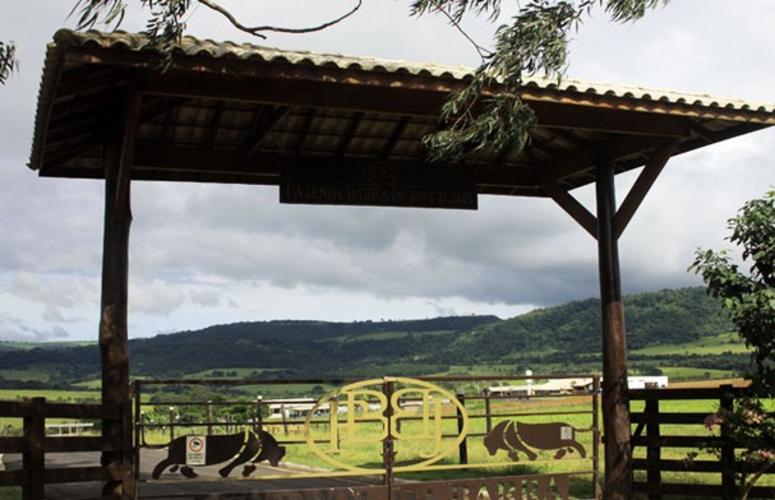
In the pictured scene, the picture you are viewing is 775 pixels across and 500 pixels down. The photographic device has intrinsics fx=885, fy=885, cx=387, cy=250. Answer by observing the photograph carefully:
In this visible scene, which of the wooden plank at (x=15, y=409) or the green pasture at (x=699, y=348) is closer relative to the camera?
the wooden plank at (x=15, y=409)

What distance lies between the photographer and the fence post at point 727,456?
29.1 feet

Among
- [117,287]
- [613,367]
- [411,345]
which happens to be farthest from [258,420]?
[411,345]

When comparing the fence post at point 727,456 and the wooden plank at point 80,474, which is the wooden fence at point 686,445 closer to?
the fence post at point 727,456

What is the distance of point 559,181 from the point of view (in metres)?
11.3

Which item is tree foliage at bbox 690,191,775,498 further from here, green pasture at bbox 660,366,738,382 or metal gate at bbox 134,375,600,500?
green pasture at bbox 660,366,738,382

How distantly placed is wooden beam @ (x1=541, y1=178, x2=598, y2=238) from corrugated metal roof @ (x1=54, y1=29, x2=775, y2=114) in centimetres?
192

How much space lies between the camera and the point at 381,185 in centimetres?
1057

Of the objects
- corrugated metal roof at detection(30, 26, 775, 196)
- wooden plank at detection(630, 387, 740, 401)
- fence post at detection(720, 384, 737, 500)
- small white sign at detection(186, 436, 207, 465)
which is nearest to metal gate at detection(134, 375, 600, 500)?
small white sign at detection(186, 436, 207, 465)

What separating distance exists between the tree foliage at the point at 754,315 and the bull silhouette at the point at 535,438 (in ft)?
5.21

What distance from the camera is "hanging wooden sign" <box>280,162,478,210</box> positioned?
1021 cm

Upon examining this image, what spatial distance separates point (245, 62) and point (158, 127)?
274cm

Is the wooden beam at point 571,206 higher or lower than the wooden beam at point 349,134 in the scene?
lower

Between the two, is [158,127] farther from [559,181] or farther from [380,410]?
[559,181]

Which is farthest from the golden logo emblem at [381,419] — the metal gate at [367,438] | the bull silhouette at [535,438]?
the bull silhouette at [535,438]
